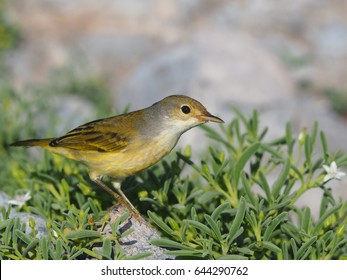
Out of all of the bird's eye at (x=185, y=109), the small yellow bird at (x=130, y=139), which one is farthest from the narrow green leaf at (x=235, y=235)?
the bird's eye at (x=185, y=109)

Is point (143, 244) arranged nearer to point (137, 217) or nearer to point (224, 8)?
point (137, 217)

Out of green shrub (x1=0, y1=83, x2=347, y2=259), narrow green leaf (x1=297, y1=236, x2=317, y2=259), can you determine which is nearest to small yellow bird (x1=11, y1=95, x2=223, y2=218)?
green shrub (x1=0, y1=83, x2=347, y2=259)

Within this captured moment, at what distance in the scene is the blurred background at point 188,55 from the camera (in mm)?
10883

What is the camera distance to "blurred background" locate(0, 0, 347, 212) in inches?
428

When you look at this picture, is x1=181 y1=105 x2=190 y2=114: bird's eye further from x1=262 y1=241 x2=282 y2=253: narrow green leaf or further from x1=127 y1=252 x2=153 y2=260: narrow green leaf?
x1=127 y1=252 x2=153 y2=260: narrow green leaf

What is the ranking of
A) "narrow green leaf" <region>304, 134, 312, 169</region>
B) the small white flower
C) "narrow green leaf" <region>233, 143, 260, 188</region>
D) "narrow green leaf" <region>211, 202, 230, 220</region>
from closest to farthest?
"narrow green leaf" <region>211, 202, 230, 220</region>
"narrow green leaf" <region>233, 143, 260, 188</region>
the small white flower
"narrow green leaf" <region>304, 134, 312, 169</region>

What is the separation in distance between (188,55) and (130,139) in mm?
6397

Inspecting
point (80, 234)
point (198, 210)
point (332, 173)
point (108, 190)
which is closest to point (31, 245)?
point (80, 234)

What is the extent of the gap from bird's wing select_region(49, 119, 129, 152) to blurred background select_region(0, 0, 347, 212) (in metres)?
3.47

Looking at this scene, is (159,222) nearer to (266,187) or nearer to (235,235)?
(235,235)

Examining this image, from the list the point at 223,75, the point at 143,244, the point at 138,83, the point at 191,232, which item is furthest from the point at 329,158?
the point at 138,83

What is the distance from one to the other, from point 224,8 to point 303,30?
1.76 metres

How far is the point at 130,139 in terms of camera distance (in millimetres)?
5348

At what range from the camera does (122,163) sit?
5250mm
